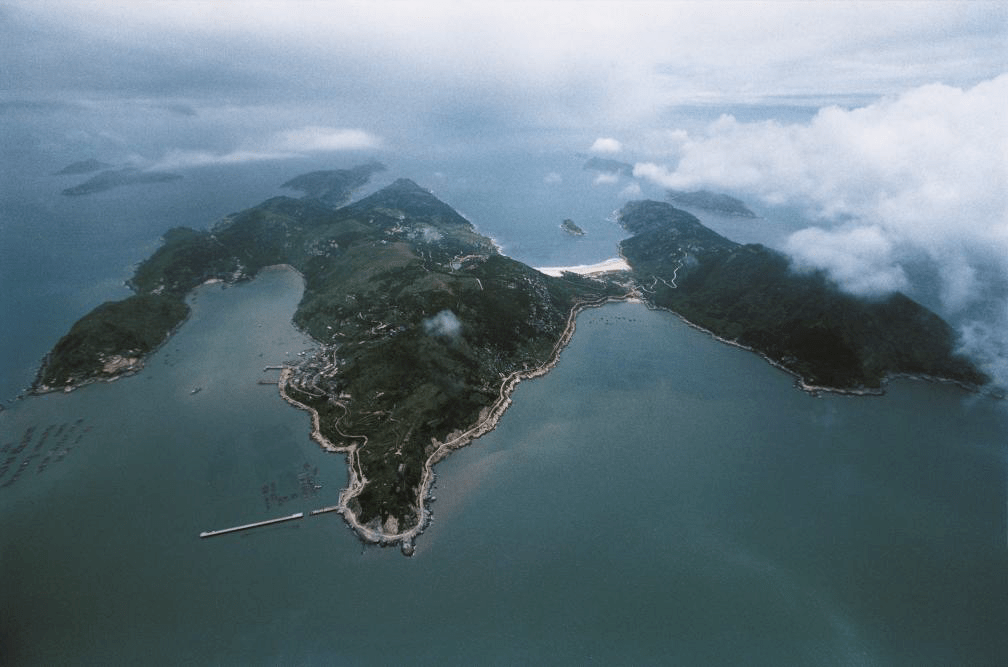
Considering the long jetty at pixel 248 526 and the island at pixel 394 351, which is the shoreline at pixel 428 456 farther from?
the long jetty at pixel 248 526

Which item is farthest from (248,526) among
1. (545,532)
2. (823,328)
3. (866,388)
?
(823,328)

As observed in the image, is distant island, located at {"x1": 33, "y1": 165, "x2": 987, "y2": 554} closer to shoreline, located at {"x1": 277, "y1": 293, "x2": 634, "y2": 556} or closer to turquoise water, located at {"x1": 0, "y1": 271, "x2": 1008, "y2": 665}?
shoreline, located at {"x1": 277, "y1": 293, "x2": 634, "y2": 556}

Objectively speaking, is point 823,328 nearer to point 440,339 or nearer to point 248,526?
point 440,339

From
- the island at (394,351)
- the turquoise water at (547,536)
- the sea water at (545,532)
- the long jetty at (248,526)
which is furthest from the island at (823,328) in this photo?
the long jetty at (248,526)

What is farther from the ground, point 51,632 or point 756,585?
point 756,585

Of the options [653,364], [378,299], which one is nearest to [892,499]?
[653,364]

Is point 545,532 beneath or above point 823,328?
beneath

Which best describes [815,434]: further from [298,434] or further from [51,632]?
[51,632]
